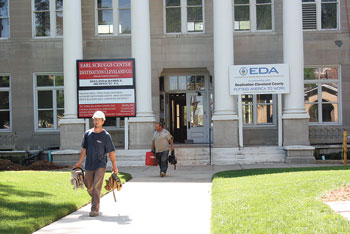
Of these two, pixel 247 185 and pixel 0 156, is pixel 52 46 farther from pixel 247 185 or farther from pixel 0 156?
pixel 247 185

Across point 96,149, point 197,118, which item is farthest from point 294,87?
point 96,149

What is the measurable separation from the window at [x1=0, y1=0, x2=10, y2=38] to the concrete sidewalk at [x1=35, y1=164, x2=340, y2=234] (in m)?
13.5

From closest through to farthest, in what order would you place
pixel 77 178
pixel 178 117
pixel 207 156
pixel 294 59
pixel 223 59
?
1. pixel 77 178
2. pixel 207 156
3. pixel 294 59
4. pixel 223 59
5. pixel 178 117

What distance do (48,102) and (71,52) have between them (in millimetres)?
4838

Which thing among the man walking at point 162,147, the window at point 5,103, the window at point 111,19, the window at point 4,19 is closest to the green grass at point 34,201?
the man walking at point 162,147

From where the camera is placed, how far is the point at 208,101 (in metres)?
25.0

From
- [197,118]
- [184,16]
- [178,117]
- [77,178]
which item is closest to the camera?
[77,178]

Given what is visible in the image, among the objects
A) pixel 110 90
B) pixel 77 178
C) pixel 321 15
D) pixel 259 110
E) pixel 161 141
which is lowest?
pixel 77 178

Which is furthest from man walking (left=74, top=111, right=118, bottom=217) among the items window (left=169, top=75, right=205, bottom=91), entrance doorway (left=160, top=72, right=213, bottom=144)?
window (left=169, top=75, right=205, bottom=91)

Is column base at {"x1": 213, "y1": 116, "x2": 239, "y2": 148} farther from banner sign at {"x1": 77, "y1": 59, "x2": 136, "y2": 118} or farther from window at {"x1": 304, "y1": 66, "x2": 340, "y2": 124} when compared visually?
window at {"x1": 304, "y1": 66, "x2": 340, "y2": 124}

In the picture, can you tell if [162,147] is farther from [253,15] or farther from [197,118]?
[253,15]

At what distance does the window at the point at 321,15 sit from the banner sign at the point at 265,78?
17.5 ft

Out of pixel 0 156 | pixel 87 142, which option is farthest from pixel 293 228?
pixel 0 156

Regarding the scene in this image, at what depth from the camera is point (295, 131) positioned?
19.8 meters
